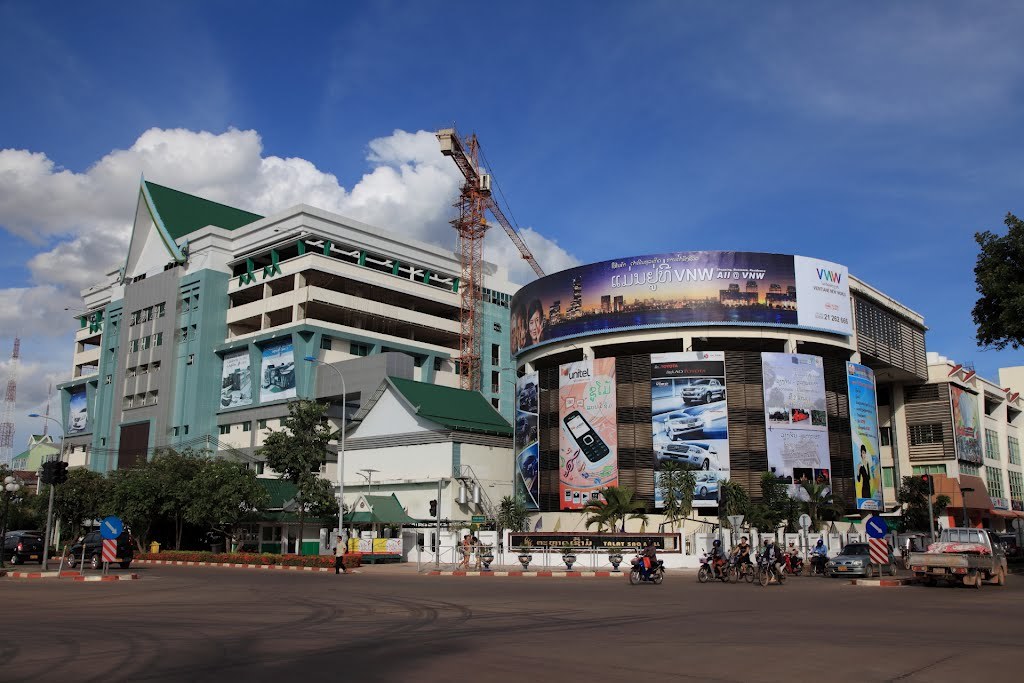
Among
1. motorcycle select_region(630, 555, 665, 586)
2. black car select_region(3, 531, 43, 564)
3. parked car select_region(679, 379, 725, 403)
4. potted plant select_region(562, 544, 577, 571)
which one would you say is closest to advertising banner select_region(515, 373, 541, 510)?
parked car select_region(679, 379, 725, 403)

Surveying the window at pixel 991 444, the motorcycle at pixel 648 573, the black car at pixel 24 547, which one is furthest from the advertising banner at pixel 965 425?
the black car at pixel 24 547

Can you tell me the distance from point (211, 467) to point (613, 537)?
25.6m

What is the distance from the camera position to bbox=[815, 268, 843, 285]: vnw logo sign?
60.9 m

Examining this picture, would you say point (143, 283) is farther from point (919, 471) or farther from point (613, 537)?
point (919, 471)

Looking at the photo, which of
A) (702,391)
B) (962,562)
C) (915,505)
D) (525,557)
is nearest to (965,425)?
(915,505)

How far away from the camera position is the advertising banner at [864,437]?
61.5 metres

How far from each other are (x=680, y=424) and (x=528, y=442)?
11.9 m

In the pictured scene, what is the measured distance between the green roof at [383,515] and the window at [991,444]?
60.4 metres

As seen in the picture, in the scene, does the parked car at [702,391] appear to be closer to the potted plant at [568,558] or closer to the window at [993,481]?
the potted plant at [568,558]

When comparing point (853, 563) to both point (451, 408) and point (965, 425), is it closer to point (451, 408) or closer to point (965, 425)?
point (451, 408)

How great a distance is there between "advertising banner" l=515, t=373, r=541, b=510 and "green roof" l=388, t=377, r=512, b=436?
3.02 meters

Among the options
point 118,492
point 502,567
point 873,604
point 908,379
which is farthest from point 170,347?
point 873,604

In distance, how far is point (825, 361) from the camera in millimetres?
62062

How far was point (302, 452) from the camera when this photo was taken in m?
52.5
